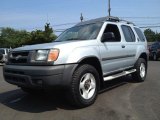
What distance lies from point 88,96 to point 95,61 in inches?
34.5

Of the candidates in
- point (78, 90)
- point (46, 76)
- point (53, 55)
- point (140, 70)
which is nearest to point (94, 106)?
point (78, 90)

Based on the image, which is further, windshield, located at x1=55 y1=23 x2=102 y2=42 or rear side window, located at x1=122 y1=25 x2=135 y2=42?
rear side window, located at x1=122 y1=25 x2=135 y2=42

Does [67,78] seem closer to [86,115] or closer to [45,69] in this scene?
[45,69]

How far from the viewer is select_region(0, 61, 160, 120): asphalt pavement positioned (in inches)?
198

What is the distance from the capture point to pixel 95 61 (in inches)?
244

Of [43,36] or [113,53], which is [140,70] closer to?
[113,53]

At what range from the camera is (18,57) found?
18.8ft

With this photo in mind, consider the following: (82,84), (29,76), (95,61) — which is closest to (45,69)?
(29,76)

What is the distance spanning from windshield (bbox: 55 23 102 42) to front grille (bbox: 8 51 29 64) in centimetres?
152

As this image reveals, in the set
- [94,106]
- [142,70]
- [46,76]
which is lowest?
[94,106]

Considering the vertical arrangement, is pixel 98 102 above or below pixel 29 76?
below

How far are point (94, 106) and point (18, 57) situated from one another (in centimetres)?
197

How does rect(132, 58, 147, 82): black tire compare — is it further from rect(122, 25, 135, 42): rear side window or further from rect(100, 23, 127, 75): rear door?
rect(100, 23, 127, 75): rear door

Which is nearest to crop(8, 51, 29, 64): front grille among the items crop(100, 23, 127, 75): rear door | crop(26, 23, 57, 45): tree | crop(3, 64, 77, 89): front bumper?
crop(3, 64, 77, 89): front bumper
